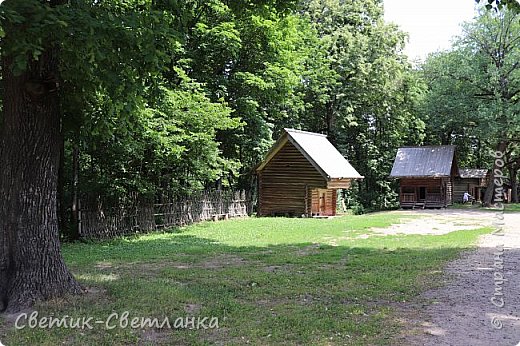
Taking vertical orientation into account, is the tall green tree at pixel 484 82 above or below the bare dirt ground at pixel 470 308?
above

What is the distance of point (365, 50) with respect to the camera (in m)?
40.5

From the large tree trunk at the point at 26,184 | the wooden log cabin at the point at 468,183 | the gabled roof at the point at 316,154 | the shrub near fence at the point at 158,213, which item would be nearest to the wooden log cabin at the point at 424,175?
the wooden log cabin at the point at 468,183

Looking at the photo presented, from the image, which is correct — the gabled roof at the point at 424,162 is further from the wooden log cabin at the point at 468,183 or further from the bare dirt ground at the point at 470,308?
the bare dirt ground at the point at 470,308

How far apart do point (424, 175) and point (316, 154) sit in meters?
13.9

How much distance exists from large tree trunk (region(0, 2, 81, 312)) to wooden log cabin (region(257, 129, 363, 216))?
22797mm

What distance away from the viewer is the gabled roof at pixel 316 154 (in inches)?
1180

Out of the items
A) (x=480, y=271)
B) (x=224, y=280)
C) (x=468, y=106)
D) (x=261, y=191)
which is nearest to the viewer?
(x=224, y=280)

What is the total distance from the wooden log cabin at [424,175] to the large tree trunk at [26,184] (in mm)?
37009

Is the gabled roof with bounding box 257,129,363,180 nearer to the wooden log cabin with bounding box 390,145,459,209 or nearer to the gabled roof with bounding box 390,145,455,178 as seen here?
the gabled roof with bounding box 390,145,455,178

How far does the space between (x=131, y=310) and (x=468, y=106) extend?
122ft

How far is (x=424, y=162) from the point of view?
137 feet

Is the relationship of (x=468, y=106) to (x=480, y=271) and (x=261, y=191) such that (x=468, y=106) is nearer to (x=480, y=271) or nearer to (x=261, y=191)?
(x=261, y=191)

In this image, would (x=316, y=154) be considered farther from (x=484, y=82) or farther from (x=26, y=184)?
(x=26, y=184)

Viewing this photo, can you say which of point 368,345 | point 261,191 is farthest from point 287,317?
point 261,191
